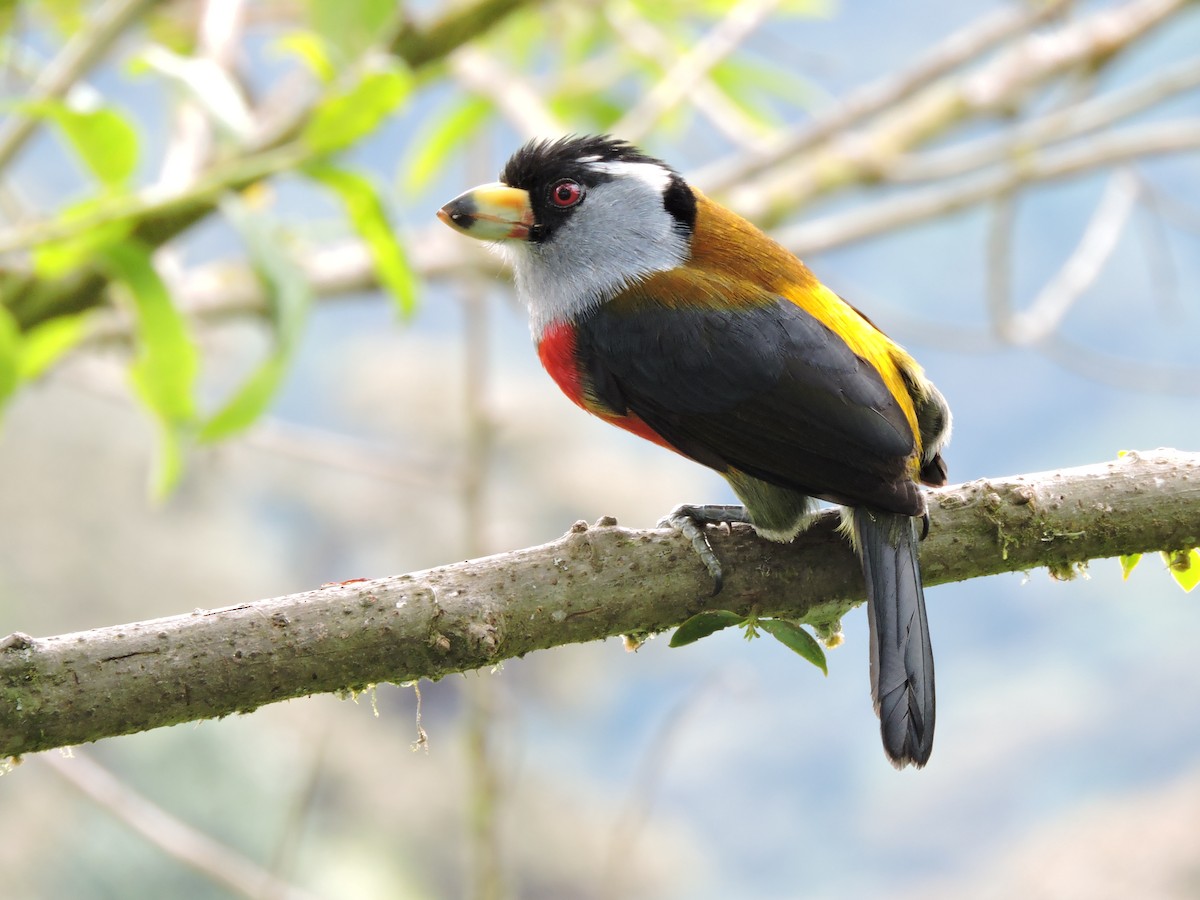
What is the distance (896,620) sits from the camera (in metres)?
1.70

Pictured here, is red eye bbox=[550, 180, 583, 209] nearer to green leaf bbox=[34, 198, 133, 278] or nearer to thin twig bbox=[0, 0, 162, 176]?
green leaf bbox=[34, 198, 133, 278]

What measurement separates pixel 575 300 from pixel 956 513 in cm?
75

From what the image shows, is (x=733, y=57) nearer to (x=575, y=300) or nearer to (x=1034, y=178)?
(x=1034, y=178)

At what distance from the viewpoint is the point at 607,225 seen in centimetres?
222

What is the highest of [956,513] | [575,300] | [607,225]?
[607,225]

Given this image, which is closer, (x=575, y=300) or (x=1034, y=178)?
(x=575, y=300)

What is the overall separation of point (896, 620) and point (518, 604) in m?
0.55

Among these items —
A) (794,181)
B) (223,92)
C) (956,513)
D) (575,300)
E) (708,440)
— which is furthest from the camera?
(794,181)

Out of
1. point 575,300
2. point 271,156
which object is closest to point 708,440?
point 575,300

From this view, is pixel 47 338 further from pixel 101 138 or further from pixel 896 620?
pixel 896 620

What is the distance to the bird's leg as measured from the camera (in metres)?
1.58

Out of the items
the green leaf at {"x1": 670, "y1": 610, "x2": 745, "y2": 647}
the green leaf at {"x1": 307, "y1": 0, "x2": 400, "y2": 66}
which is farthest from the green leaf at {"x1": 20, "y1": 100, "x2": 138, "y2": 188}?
the green leaf at {"x1": 670, "y1": 610, "x2": 745, "y2": 647}

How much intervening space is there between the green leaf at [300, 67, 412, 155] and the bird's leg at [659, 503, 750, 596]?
975mm

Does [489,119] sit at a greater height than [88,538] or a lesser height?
lesser
